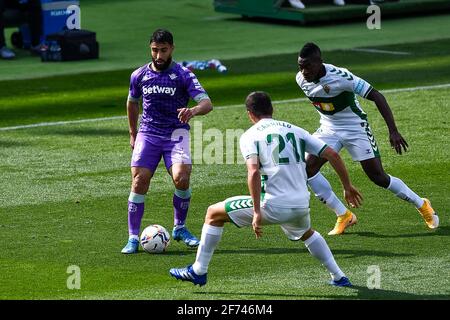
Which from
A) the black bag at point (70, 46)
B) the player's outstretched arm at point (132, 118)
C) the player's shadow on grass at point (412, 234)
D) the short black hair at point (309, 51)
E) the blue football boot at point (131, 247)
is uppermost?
the short black hair at point (309, 51)

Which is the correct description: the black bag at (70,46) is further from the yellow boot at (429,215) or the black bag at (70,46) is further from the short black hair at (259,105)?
the short black hair at (259,105)

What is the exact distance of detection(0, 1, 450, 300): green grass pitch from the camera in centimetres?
1166

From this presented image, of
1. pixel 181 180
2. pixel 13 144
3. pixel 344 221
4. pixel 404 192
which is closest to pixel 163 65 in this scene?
pixel 181 180

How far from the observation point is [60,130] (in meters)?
20.5

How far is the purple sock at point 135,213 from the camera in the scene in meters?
13.1

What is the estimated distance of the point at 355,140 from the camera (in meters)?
14.1

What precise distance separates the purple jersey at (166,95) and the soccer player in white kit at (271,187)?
2232 mm

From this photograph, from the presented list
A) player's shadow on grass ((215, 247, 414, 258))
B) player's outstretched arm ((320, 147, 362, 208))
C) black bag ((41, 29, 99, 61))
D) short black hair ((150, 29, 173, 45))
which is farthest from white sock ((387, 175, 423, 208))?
black bag ((41, 29, 99, 61))

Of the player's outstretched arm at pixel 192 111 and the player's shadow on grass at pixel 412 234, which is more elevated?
the player's outstretched arm at pixel 192 111

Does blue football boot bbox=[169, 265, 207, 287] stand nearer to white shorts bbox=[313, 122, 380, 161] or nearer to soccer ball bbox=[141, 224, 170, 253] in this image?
soccer ball bbox=[141, 224, 170, 253]

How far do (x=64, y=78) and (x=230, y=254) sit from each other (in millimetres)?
13322

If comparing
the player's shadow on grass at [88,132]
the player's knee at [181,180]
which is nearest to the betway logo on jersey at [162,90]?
the player's knee at [181,180]

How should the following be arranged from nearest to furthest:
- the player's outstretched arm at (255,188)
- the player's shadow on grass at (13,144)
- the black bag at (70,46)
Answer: the player's outstretched arm at (255,188) < the player's shadow on grass at (13,144) < the black bag at (70,46)

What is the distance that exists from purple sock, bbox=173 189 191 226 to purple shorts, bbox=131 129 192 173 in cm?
37
